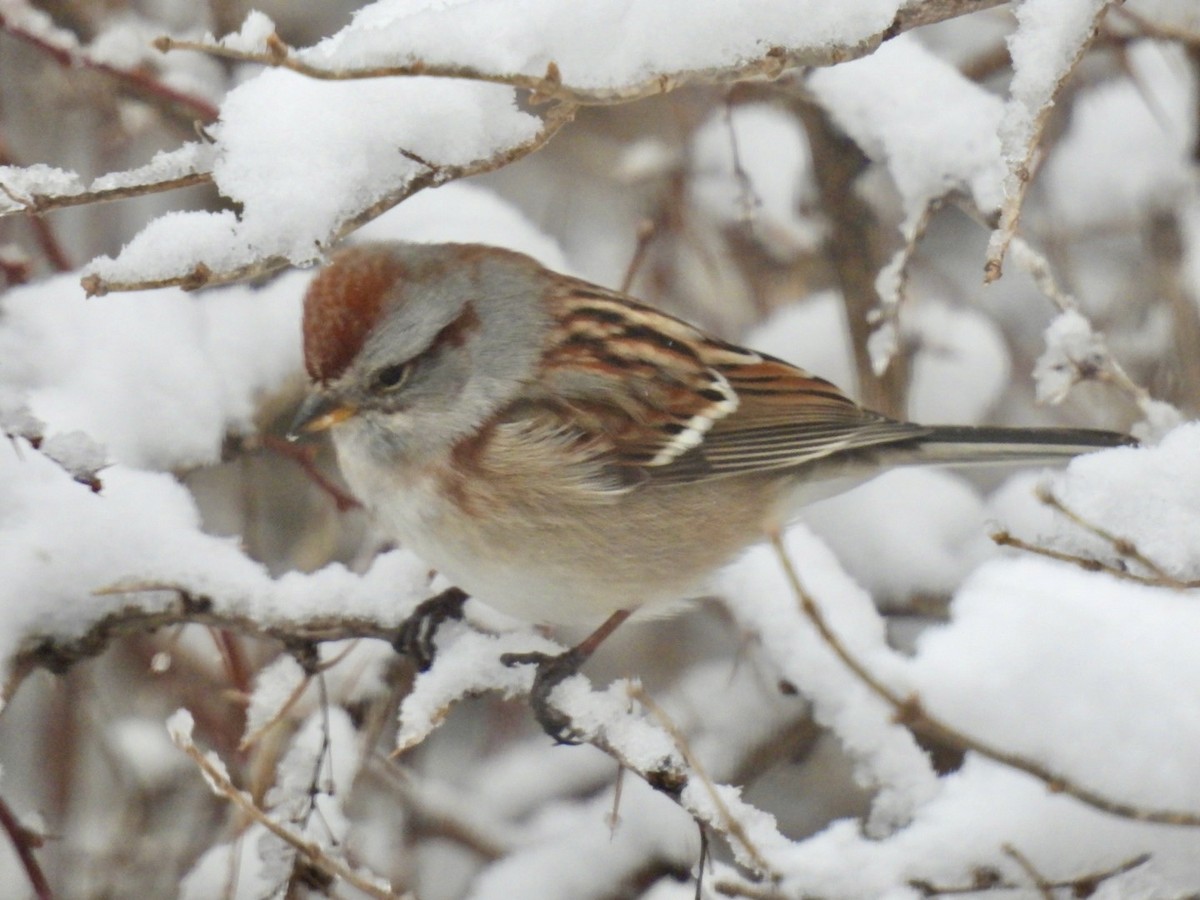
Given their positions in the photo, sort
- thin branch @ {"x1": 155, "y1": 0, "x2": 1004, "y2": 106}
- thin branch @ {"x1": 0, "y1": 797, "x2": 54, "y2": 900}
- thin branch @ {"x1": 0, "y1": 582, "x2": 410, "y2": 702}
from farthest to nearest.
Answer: thin branch @ {"x1": 0, "y1": 582, "x2": 410, "y2": 702}, thin branch @ {"x1": 0, "y1": 797, "x2": 54, "y2": 900}, thin branch @ {"x1": 155, "y1": 0, "x2": 1004, "y2": 106}

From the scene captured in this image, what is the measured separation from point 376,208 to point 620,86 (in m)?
0.43

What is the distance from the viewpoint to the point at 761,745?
12.7 ft

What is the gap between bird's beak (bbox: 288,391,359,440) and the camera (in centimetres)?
308

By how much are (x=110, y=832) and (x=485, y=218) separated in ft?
7.83

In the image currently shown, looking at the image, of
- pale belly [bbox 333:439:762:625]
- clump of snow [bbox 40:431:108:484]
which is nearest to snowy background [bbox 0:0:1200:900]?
clump of snow [bbox 40:431:108:484]

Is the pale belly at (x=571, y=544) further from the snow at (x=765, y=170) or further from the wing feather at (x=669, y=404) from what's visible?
the snow at (x=765, y=170)

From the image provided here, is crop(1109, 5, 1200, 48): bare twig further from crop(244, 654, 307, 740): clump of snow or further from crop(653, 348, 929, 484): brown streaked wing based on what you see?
crop(244, 654, 307, 740): clump of snow

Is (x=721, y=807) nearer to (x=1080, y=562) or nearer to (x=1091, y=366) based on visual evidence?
(x=1080, y=562)

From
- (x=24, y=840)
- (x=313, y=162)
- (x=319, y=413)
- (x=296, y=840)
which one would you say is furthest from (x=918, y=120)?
(x=24, y=840)

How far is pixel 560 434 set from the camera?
326 centimetres

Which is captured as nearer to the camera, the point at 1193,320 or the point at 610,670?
the point at 1193,320

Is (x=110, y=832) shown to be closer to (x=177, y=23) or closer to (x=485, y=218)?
(x=485, y=218)

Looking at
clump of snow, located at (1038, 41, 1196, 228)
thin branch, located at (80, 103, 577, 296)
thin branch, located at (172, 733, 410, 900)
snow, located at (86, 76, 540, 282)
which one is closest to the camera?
thin branch, located at (172, 733, 410, 900)

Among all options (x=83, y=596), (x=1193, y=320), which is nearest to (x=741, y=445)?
(x=1193, y=320)
